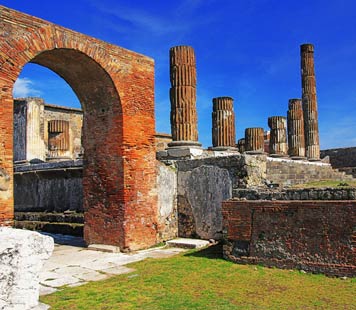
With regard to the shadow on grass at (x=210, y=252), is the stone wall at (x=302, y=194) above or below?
above

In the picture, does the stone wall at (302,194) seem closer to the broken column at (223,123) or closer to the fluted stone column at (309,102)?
the broken column at (223,123)

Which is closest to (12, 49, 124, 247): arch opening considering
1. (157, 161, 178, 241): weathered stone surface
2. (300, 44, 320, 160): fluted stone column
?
(157, 161, 178, 241): weathered stone surface

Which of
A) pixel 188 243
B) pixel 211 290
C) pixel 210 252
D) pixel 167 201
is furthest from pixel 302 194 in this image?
pixel 167 201

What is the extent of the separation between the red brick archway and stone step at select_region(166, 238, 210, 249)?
49 cm

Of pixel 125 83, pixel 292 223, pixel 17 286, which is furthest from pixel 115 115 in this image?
pixel 17 286

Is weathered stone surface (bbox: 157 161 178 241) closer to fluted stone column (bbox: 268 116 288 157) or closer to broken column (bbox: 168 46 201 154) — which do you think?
broken column (bbox: 168 46 201 154)

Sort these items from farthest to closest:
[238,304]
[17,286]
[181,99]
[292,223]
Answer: [181,99], [292,223], [238,304], [17,286]

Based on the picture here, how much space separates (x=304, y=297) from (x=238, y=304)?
2.73 ft

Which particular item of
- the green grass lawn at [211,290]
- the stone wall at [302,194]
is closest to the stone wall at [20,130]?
the green grass lawn at [211,290]

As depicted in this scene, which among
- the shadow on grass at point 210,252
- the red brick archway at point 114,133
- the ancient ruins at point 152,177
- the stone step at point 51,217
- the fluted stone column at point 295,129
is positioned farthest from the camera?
the fluted stone column at point 295,129

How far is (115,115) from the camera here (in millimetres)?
8641

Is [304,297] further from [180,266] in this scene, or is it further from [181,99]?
[181,99]

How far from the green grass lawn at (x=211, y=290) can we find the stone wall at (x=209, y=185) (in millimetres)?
2251

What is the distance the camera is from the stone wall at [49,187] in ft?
39.8
